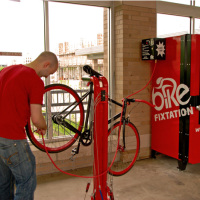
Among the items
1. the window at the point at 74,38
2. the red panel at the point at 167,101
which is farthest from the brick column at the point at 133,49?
the window at the point at 74,38

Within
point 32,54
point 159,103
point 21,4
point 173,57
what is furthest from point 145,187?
point 21,4

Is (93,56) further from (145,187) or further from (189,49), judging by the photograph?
(145,187)

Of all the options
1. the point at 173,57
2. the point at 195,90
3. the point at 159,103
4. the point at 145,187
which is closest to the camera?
the point at 145,187

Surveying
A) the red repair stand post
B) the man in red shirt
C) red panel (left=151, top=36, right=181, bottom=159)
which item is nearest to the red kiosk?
red panel (left=151, top=36, right=181, bottom=159)

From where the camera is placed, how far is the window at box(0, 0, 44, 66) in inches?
138

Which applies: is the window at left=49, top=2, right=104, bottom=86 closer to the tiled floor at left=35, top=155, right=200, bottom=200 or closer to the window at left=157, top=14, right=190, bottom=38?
the window at left=157, top=14, right=190, bottom=38

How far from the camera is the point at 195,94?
355 centimetres

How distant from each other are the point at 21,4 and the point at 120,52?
1.54 metres

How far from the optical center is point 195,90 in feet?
11.6

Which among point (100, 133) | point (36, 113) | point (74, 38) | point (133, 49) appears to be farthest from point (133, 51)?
point (36, 113)

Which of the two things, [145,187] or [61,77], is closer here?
[145,187]

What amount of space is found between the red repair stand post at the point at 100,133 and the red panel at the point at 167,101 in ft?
5.72

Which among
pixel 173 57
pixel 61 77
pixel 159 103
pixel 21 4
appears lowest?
pixel 159 103

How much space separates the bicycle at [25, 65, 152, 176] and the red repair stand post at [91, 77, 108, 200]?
0.25ft
